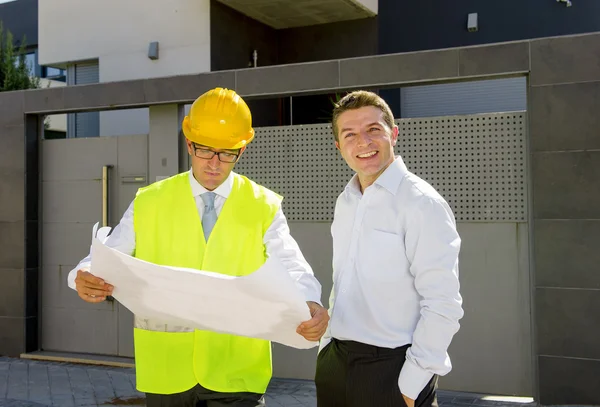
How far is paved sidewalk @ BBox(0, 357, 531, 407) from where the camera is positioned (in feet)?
20.1

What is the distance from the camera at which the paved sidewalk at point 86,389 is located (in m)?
6.12

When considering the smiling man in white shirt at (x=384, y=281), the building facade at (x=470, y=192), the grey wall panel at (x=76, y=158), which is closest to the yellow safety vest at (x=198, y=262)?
the smiling man in white shirt at (x=384, y=281)

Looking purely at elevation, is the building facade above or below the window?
below

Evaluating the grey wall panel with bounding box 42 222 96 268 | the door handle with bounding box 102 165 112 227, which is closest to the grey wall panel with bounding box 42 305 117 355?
the grey wall panel with bounding box 42 222 96 268

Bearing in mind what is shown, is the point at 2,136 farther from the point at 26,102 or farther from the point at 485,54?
the point at 485,54

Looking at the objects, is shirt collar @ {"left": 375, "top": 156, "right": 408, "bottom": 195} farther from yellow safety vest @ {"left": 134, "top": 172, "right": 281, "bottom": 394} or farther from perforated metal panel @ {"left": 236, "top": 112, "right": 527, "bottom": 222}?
perforated metal panel @ {"left": 236, "top": 112, "right": 527, "bottom": 222}

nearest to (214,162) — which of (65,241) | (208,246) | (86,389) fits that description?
(208,246)

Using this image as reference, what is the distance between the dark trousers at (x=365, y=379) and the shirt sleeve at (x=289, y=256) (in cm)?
24

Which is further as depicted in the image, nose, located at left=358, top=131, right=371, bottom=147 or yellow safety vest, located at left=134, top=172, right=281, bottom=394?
yellow safety vest, located at left=134, top=172, right=281, bottom=394

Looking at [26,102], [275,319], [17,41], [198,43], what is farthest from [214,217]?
[17,41]

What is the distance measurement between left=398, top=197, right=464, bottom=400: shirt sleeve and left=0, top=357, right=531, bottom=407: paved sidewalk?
153 inches

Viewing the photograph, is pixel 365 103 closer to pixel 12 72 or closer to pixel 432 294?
pixel 432 294

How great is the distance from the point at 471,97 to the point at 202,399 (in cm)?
883

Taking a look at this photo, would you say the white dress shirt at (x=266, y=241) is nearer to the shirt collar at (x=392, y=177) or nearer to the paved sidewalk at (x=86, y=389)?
the shirt collar at (x=392, y=177)
